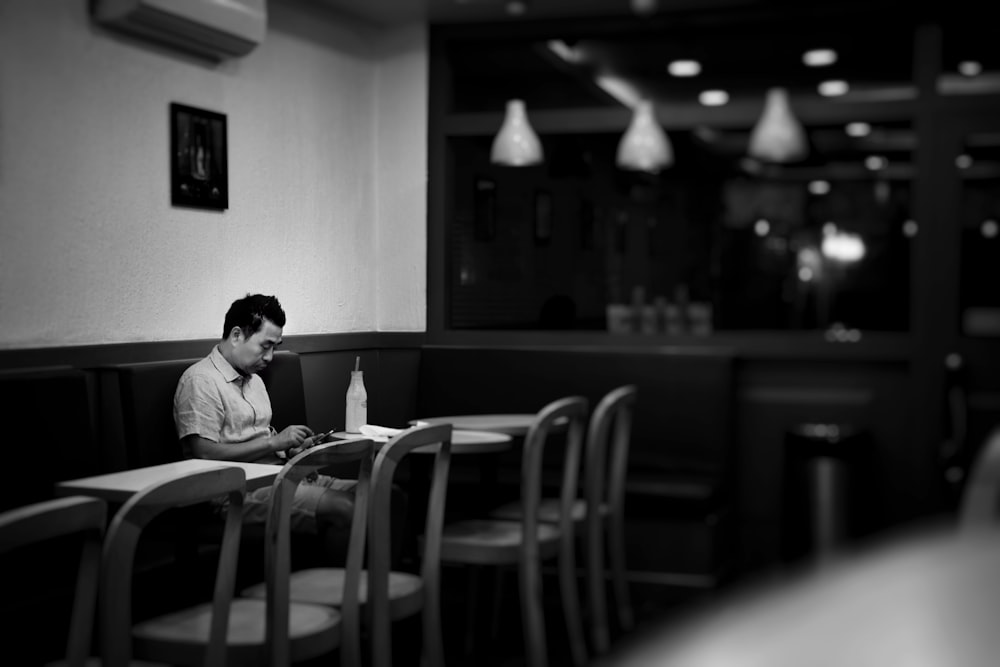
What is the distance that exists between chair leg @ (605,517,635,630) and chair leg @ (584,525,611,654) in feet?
0.65

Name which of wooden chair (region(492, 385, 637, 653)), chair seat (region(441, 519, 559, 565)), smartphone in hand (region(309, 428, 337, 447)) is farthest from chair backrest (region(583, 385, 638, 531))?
smartphone in hand (region(309, 428, 337, 447))

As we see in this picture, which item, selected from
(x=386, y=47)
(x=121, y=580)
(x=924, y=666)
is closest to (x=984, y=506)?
(x=924, y=666)

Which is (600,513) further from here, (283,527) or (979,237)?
(979,237)

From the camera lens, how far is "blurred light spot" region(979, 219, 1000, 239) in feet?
15.2

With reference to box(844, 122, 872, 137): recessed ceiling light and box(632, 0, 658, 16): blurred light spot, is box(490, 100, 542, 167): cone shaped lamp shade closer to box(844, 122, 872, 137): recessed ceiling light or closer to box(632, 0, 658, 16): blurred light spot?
box(632, 0, 658, 16): blurred light spot

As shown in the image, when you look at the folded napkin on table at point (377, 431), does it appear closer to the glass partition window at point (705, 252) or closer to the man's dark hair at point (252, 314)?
the man's dark hair at point (252, 314)

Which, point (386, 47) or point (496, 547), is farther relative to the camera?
point (386, 47)

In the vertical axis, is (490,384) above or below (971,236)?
Result: below

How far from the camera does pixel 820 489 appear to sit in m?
4.57

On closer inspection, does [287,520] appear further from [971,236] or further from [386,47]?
[971,236]

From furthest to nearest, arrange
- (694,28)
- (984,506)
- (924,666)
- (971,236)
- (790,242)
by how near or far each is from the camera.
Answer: (790,242), (694,28), (971,236), (984,506), (924,666)

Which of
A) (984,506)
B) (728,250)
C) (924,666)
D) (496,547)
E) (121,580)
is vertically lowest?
(496,547)

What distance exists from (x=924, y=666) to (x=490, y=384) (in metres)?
4.70

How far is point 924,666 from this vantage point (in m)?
0.23
